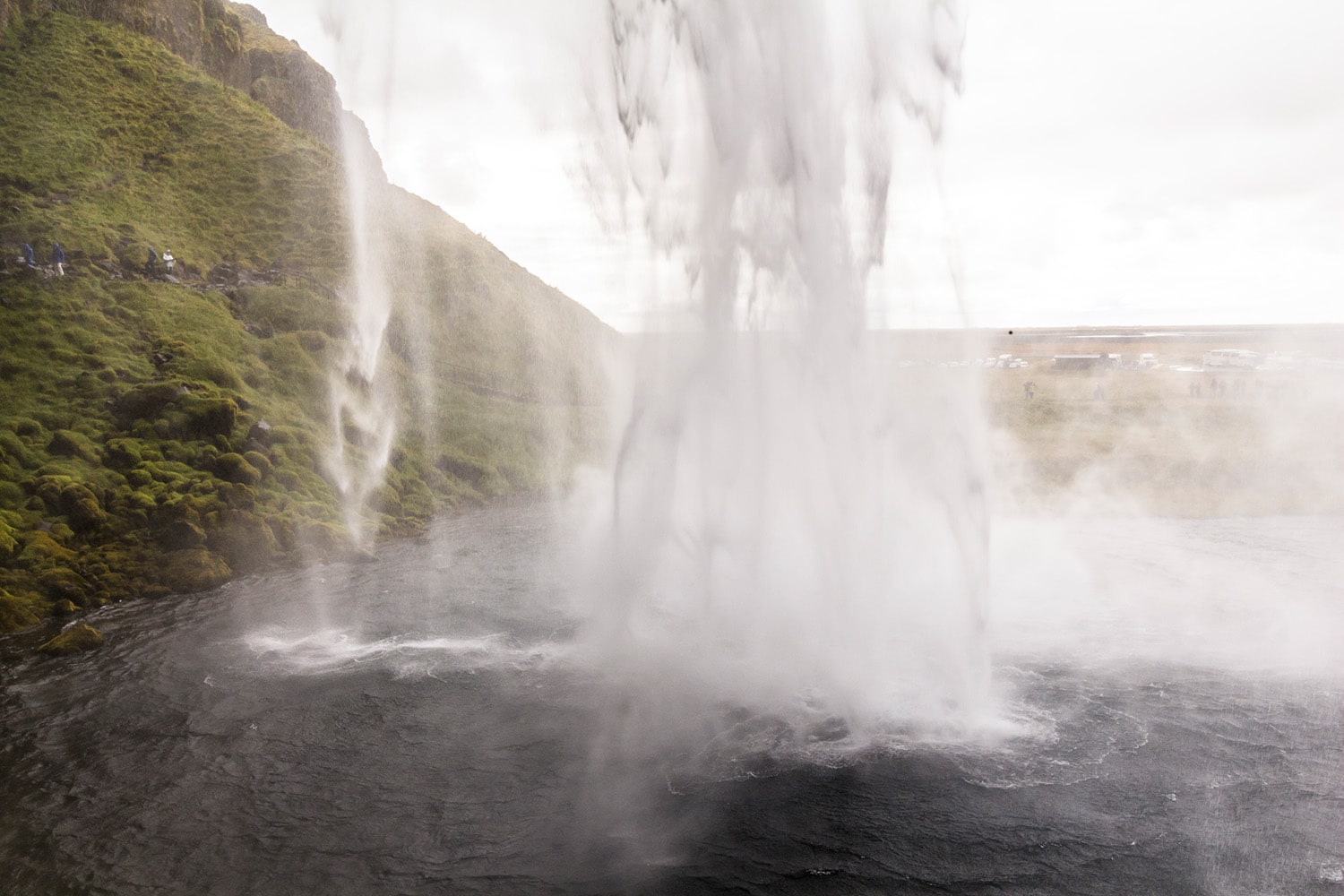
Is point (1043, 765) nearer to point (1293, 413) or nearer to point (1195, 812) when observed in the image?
point (1195, 812)

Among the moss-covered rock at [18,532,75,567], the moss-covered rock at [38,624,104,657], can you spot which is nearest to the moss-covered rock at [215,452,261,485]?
the moss-covered rock at [18,532,75,567]

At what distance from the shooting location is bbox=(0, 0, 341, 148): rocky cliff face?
252ft

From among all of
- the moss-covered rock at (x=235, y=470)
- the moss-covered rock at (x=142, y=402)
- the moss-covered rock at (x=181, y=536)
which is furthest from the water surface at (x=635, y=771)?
the moss-covered rock at (x=142, y=402)

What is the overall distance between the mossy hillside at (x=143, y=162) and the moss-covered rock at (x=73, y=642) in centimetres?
3550

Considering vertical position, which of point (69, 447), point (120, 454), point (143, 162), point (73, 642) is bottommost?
point (73, 642)

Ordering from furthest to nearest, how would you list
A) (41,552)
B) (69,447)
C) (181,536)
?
1. (69,447)
2. (181,536)
3. (41,552)

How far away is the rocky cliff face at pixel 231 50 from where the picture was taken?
252 ft

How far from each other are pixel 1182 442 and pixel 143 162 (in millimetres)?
81794

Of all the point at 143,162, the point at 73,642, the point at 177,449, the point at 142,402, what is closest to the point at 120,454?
the point at 177,449

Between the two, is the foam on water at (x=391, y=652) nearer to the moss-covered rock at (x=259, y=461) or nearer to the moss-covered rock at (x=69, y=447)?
the moss-covered rock at (x=259, y=461)

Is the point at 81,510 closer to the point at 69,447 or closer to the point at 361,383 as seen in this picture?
the point at 69,447

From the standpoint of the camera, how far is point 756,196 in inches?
881

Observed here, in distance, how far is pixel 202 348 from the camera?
153 feet

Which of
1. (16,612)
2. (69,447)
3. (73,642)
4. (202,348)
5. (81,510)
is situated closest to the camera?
(73,642)
